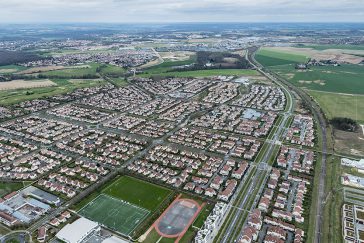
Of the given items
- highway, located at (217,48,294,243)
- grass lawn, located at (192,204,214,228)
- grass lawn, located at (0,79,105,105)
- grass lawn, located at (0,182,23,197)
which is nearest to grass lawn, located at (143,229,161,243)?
grass lawn, located at (192,204,214,228)

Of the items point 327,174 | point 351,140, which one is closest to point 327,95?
point 351,140

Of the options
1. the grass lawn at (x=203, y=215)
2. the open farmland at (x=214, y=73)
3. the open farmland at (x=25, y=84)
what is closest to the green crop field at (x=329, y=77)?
the open farmland at (x=214, y=73)

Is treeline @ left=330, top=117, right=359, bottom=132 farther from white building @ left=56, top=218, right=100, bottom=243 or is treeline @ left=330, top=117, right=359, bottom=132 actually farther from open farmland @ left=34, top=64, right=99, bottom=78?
open farmland @ left=34, top=64, right=99, bottom=78

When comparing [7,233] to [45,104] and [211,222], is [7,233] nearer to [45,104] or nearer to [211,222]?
[211,222]

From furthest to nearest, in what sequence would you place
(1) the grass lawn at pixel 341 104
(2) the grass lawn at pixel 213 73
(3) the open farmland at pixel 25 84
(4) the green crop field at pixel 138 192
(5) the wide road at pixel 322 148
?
(2) the grass lawn at pixel 213 73, (3) the open farmland at pixel 25 84, (1) the grass lawn at pixel 341 104, (4) the green crop field at pixel 138 192, (5) the wide road at pixel 322 148

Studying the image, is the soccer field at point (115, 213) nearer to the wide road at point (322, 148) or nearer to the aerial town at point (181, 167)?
the aerial town at point (181, 167)

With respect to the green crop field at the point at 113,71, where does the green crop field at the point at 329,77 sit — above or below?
above
